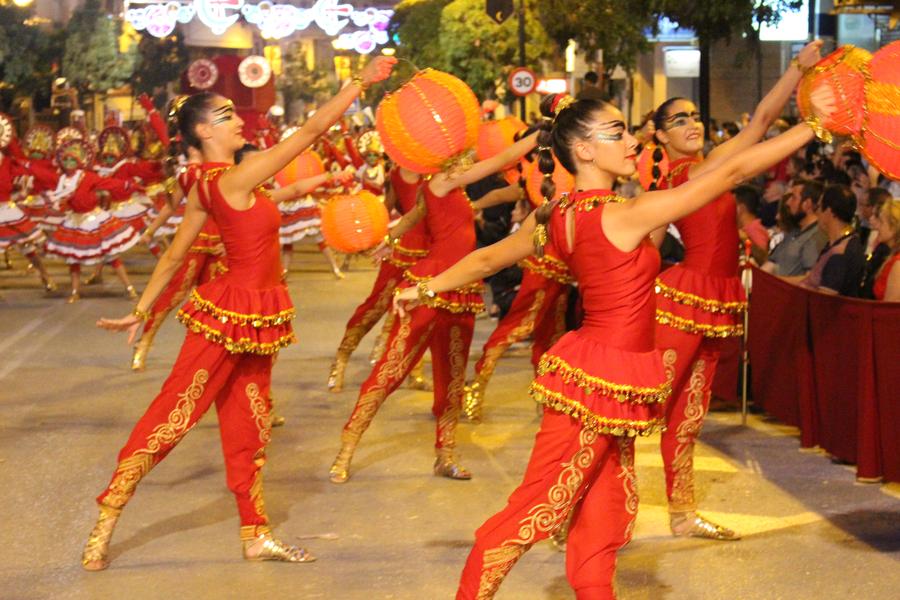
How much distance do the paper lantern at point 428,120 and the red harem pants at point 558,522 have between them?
8.73 ft

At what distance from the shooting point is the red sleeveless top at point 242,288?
6242mm

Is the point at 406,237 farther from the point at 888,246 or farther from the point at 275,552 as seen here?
the point at 275,552

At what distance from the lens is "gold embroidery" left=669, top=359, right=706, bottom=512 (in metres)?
6.54

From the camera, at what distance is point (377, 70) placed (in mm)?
5984

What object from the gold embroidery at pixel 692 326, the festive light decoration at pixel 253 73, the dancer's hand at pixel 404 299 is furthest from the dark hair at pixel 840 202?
the festive light decoration at pixel 253 73

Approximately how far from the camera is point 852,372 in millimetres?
7895

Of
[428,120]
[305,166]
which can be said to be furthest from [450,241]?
[305,166]

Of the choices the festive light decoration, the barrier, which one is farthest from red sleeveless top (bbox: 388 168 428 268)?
the festive light decoration

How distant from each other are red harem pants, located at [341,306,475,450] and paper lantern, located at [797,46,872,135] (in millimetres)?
3402

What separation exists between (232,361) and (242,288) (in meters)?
0.35

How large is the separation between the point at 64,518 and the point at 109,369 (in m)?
5.03

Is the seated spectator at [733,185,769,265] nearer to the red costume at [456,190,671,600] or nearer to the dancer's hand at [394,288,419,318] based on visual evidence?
the dancer's hand at [394,288,419,318]

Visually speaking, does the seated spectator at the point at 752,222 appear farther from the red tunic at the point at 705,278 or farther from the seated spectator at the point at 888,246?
the red tunic at the point at 705,278

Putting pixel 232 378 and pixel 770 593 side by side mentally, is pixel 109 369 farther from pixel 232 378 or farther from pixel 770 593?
pixel 770 593
